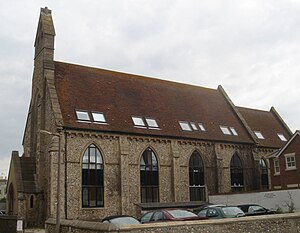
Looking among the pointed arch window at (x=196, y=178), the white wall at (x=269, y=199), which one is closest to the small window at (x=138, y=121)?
the pointed arch window at (x=196, y=178)

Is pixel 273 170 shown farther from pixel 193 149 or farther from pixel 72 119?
pixel 72 119

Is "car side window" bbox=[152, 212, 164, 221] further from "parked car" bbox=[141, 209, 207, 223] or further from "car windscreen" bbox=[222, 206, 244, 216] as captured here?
"car windscreen" bbox=[222, 206, 244, 216]

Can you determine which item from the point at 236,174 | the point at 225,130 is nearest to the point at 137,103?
the point at 225,130

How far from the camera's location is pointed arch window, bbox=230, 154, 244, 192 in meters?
41.0

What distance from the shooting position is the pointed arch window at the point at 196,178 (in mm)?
38125

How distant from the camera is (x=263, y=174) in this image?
44.2 meters

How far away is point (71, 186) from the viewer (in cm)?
3148

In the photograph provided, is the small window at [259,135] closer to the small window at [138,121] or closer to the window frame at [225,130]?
the window frame at [225,130]

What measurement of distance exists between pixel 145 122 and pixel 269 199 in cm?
1243

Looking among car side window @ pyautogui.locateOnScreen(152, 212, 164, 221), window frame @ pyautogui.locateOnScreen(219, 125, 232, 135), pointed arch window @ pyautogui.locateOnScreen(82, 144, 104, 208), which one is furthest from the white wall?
car side window @ pyautogui.locateOnScreen(152, 212, 164, 221)

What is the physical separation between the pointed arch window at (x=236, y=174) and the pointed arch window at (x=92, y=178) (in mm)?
14325

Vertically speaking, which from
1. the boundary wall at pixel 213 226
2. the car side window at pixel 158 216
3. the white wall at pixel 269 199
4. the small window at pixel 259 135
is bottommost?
the boundary wall at pixel 213 226

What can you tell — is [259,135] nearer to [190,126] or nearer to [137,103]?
[190,126]

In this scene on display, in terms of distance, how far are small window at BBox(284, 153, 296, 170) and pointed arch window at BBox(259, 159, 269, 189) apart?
23.5ft
